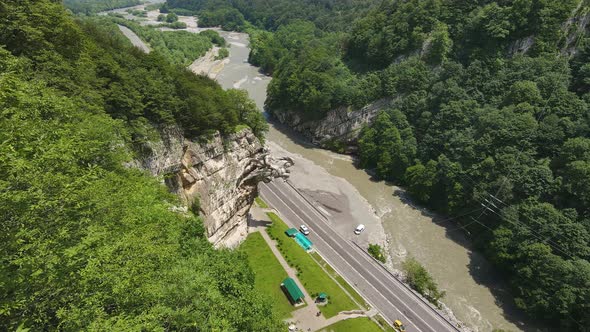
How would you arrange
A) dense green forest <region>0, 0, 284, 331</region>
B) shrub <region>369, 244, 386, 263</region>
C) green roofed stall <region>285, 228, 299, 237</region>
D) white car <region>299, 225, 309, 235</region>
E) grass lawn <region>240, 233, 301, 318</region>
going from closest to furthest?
dense green forest <region>0, 0, 284, 331</region> → grass lawn <region>240, 233, 301, 318</region> → shrub <region>369, 244, 386, 263</region> → green roofed stall <region>285, 228, 299, 237</region> → white car <region>299, 225, 309, 235</region>

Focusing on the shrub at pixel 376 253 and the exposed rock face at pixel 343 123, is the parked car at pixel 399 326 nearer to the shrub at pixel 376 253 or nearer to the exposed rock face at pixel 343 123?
the shrub at pixel 376 253

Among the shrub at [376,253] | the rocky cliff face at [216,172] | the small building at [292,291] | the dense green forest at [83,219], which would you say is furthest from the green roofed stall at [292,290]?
the shrub at [376,253]

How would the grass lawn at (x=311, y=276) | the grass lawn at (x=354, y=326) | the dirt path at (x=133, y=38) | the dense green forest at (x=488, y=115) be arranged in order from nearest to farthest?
the grass lawn at (x=354, y=326) → the grass lawn at (x=311, y=276) → the dense green forest at (x=488, y=115) → the dirt path at (x=133, y=38)

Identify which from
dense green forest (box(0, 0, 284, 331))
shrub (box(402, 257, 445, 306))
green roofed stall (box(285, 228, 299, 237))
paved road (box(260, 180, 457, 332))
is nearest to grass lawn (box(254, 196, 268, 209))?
paved road (box(260, 180, 457, 332))

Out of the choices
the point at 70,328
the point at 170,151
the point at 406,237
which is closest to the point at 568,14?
the point at 406,237

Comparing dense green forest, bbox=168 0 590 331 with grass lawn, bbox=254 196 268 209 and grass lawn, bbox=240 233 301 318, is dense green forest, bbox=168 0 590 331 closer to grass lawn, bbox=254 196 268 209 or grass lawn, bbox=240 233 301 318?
grass lawn, bbox=254 196 268 209

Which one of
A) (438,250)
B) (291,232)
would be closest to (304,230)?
(291,232)

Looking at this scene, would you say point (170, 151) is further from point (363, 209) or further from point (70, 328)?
point (363, 209)
